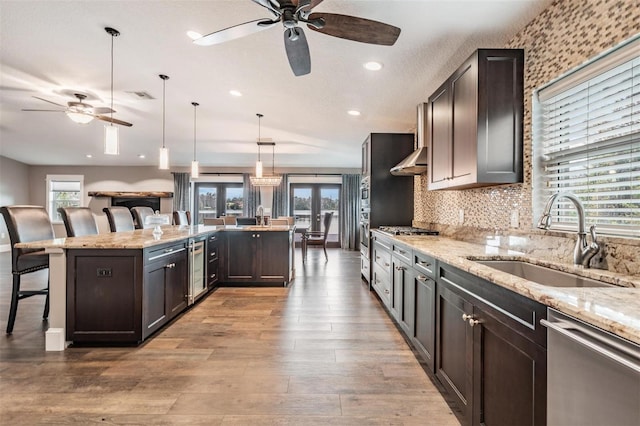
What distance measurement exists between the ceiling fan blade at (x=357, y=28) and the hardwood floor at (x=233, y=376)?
2238mm

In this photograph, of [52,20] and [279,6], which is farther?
[52,20]

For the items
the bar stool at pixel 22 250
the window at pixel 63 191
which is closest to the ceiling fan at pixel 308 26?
the bar stool at pixel 22 250

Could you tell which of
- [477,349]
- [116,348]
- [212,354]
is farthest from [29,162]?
[477,349]

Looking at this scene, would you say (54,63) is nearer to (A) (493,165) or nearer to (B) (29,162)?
(A) (493,165)

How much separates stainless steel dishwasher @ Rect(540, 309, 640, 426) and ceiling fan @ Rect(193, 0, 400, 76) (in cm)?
180

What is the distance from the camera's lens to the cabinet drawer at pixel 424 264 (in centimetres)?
206

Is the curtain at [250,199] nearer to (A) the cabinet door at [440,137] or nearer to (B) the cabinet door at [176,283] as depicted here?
(B) the cabinet door at [176,283]

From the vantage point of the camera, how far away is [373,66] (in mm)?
3072

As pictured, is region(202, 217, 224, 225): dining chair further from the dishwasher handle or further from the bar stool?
the dishwasher handle

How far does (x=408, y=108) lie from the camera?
4203 mm

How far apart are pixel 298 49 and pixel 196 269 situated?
9.08ft

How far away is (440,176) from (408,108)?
170cm

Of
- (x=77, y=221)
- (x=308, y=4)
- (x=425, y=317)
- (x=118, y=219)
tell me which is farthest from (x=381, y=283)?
(x=118, y=219)

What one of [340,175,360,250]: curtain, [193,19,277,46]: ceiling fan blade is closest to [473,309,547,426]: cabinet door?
[193,19,277,46]: ceiling fan blade
